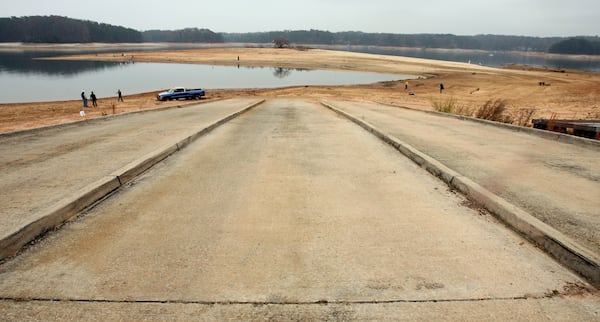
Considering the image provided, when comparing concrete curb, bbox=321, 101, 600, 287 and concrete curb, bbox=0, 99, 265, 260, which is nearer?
concrete curb, bbox=321, 101, 600, 287

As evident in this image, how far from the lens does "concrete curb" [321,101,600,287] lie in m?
3.12

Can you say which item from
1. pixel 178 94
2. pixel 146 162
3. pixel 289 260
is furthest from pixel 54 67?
pixel 289 260

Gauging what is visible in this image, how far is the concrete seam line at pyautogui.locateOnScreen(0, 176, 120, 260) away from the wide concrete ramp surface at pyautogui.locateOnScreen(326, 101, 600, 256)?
18.4 ft

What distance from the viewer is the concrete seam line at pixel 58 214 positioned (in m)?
3.44

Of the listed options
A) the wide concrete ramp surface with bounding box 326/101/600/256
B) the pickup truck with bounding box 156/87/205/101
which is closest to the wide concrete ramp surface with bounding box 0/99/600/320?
the wide concrete ramp surface with bounding box 326/101/600/256

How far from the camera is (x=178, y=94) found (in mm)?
32344

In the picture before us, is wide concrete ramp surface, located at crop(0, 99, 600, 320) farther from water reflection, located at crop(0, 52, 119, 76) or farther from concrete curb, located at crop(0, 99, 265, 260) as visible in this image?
water reflection, located at crop(0, 52, 119, 76)

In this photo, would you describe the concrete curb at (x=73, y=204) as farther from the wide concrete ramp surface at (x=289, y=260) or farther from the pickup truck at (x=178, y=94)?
the pickup truck at (x=178, y=94)

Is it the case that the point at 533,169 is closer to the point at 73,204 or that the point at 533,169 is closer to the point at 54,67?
the point at 73,204

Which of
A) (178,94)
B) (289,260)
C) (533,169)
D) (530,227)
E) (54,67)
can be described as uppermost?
(54,67)

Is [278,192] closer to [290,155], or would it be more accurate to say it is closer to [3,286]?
[290,155]

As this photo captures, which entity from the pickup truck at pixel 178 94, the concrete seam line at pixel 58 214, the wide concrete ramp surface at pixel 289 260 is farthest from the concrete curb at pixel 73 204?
the pickup truck at pixel 178 94

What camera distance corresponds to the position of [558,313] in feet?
8.59

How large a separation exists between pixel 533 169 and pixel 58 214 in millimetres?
7324
